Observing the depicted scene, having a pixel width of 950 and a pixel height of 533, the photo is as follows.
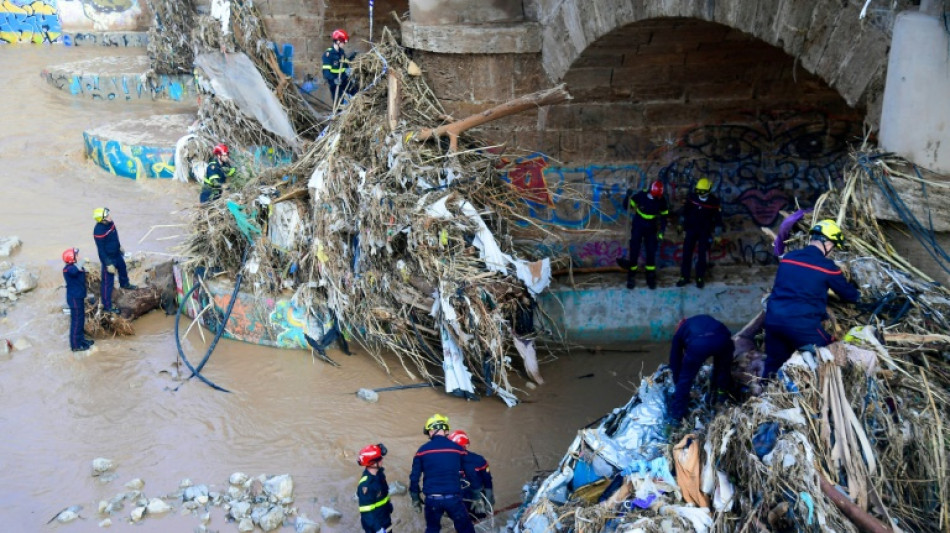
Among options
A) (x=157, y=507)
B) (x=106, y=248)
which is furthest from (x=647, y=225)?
(x=106, y=248)

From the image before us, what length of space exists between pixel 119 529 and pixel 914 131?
6.96 m

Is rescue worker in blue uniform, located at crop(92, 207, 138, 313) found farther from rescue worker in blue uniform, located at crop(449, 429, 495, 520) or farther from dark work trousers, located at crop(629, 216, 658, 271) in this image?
dark work trousers, located at crop(629, 216, 658, 271)

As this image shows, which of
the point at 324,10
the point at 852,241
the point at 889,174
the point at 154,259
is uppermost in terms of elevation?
the point at 324,10

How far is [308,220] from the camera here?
33.3ft

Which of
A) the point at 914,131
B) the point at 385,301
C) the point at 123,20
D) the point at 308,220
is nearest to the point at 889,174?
the point at 914,131

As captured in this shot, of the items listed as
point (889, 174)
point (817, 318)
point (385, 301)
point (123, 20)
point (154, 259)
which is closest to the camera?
→ point (817, 318)

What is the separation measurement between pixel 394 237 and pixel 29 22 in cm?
1903

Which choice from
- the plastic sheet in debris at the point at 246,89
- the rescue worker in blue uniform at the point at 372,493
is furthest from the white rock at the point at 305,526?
the plastic sheet in debris at the point at 246,89

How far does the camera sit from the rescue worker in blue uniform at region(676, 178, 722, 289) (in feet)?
33.1

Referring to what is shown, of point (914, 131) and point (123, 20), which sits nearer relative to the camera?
point (914, 131)

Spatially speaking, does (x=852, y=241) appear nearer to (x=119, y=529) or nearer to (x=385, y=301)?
(x=385, y=301)

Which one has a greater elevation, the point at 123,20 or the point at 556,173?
the point at 123,20

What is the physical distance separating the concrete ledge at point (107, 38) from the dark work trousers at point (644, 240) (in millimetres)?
17417

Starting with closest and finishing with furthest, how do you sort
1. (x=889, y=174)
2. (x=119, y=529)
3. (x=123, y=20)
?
(x=889, y=174)
(x=119, y=529)
(x=123, y=20)
